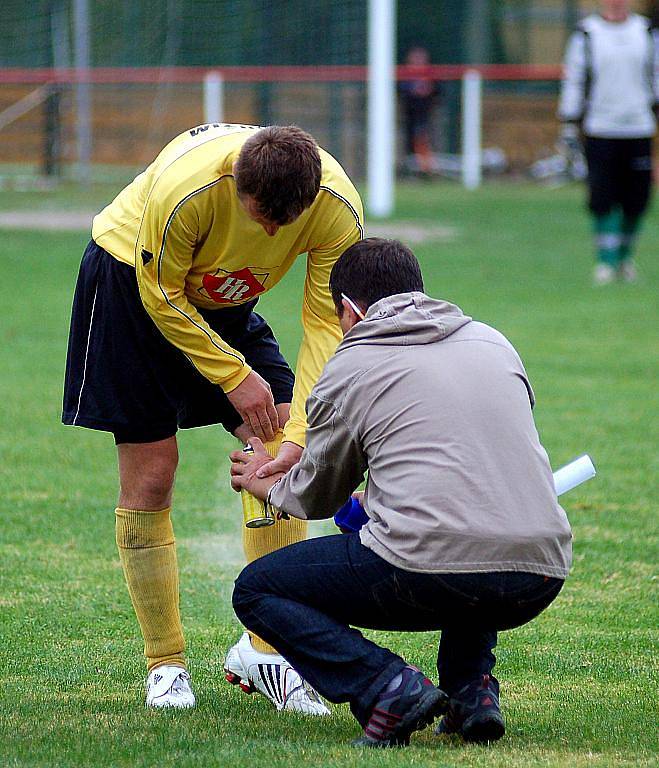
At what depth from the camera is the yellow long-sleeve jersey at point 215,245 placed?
369 centimetres

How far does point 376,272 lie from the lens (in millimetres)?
3387

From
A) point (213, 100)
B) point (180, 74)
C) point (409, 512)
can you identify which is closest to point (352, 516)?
point (409, 512)

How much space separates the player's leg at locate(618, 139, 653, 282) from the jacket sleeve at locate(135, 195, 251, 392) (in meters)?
9.70

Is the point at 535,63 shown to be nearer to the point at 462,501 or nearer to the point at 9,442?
the point at 9,442

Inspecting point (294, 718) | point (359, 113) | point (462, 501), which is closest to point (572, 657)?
point (294, 718)

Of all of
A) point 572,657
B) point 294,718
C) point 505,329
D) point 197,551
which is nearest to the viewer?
point 294,718

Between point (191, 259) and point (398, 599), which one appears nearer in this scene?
point (398, 599)

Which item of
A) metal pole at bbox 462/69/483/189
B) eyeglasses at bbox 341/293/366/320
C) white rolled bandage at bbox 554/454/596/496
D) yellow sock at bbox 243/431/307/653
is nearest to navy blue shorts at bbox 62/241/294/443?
yellow sock at bbox 243/431/307/653

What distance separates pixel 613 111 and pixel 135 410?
32.2ft

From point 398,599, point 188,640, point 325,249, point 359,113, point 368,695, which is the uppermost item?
point 325,249

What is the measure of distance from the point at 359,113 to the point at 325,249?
1884 cm

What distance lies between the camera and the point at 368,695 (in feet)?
10.9

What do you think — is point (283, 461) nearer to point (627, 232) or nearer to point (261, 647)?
point (261, 647)

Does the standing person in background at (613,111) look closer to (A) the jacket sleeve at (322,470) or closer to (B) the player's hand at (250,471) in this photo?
(B) the player's hand at (250,471)
